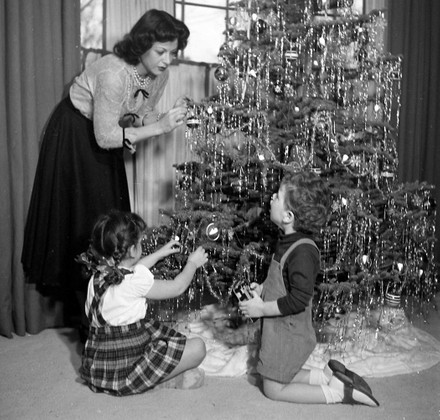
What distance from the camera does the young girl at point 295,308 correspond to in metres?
2.13

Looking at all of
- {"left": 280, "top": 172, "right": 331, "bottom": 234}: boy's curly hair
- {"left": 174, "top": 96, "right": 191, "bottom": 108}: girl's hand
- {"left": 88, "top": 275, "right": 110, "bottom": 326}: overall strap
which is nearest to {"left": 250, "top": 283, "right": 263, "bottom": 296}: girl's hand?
{"left": 280, "top": 172, "right": 331, "bottom": 234}: boy's curly hair

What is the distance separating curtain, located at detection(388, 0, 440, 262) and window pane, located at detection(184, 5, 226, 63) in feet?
3.72

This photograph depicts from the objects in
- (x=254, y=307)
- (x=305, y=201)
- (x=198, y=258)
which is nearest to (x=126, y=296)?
(x=198, y=258)

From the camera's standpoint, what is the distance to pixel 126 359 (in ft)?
7.18

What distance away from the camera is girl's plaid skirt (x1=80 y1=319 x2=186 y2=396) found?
2180 mm

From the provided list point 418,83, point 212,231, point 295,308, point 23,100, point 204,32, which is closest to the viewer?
point 295,308

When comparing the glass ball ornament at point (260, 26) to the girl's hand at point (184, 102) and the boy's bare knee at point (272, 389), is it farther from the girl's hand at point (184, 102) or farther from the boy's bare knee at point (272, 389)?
the boy's bare knee at point (272, 389)

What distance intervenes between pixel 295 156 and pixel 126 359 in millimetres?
1241

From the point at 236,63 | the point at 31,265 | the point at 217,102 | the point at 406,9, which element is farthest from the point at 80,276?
the point at 406,9

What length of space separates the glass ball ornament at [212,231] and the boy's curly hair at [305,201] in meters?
0.46

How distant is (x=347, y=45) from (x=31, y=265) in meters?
1.90

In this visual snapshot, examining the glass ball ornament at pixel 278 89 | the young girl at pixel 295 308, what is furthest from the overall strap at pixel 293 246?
the glass ball ornament at pixel 278 89

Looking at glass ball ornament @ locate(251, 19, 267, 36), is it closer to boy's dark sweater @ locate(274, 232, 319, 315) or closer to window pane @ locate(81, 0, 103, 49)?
window pane @ locate(81, 0, 103, 49)

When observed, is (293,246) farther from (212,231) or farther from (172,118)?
(172,118)
